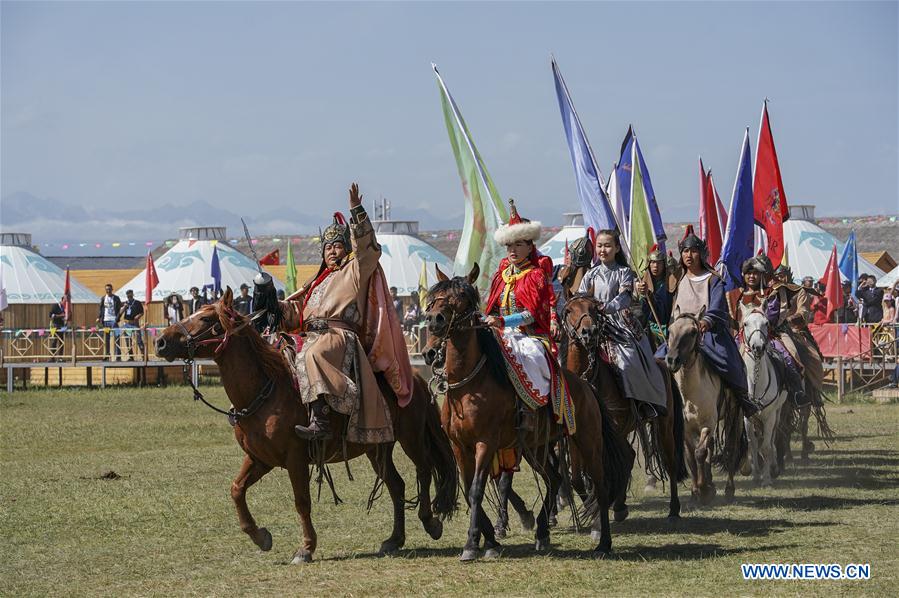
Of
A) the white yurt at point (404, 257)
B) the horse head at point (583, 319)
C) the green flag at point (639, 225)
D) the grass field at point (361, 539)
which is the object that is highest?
the white yurt at point (404, 257)

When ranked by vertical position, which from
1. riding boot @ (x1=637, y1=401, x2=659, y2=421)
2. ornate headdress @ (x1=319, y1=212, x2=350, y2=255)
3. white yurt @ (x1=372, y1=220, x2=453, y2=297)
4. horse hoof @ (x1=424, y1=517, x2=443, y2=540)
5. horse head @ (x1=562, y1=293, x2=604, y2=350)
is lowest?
horse hoof @ (x1=424, y1=517, x2=443, y2=540)

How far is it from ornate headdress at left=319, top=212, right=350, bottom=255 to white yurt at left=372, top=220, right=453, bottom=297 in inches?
1479

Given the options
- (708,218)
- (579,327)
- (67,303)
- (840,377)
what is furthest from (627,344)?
(67,303)

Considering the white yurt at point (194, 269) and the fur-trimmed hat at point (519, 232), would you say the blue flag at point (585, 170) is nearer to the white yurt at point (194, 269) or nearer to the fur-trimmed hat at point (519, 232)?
the fur-trimmed hat at point (519, 232)

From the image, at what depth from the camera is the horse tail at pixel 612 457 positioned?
1020 centimetres

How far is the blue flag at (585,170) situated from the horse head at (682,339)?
8.14 feet

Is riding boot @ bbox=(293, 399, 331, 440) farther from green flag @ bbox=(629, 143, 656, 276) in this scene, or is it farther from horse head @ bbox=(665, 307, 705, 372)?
green flag @ bbox=(629, 143, 656, 276)

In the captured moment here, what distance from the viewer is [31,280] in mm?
44938

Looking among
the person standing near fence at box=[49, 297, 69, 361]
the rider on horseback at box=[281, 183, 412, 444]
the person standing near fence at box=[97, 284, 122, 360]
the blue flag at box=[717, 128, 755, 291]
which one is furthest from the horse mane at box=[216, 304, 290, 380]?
the person standing near fence at box=[97, 284, 122, 360]

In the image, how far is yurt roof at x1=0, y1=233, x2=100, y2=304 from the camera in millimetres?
43281

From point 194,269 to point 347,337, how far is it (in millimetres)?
39034

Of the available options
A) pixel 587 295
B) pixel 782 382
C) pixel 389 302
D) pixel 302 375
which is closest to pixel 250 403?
pixel 302 375

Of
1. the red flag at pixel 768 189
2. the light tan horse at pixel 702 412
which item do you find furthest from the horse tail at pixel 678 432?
the red flag at pixel 768 189

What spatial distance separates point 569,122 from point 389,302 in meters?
7.00
